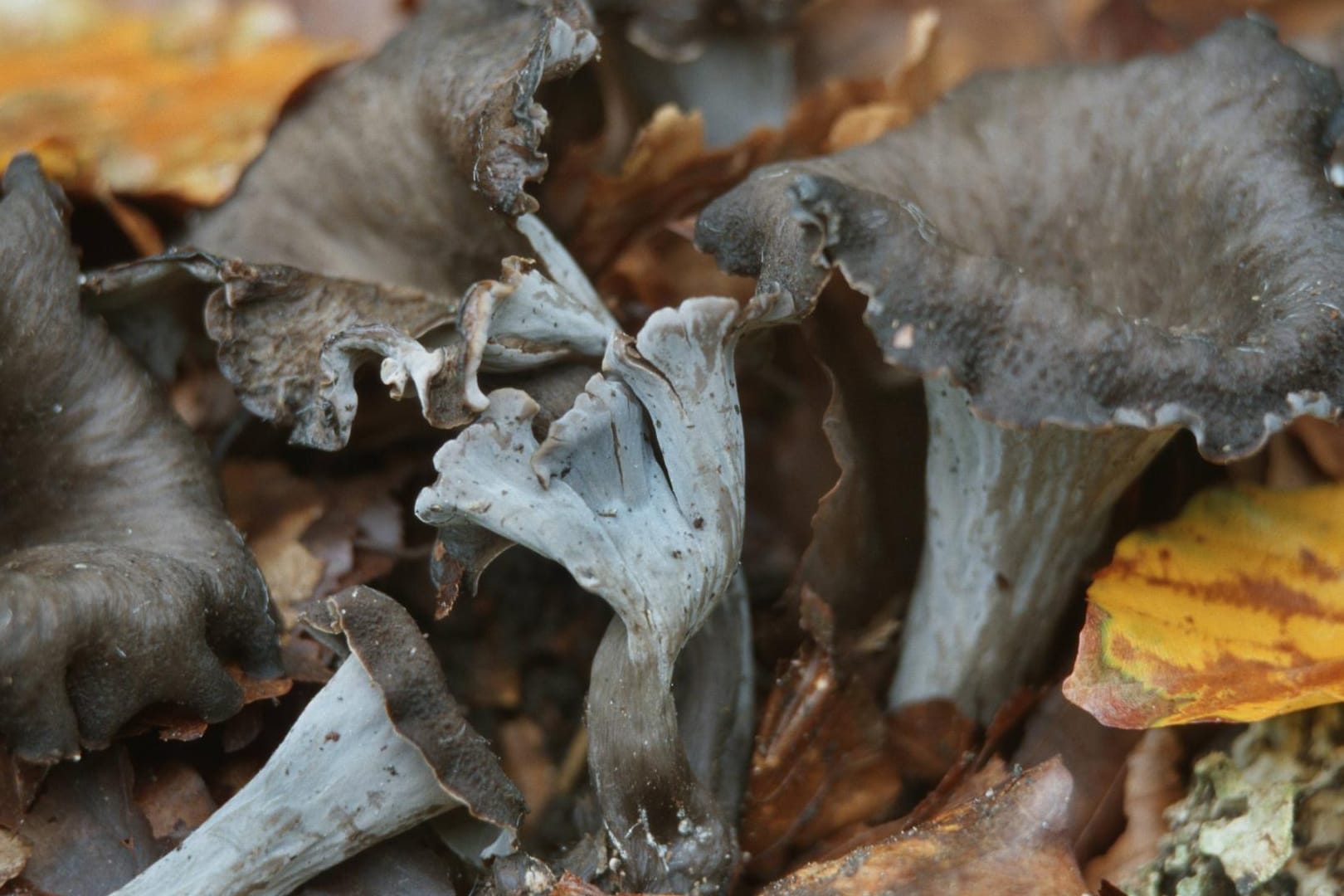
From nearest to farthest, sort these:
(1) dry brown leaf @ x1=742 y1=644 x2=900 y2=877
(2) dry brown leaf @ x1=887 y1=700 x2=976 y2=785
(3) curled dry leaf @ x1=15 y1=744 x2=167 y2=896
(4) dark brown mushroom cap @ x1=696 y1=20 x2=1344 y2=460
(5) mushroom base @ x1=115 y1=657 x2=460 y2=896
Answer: (4) dark brown mushroom cap @ x1=696 y1=20 x2=1344 y2=460 → (5) mushroom base @ x1=115 y1=657 x2=460 y2=896 → (3) curled dry leaf @ x1=15 y1=744 x2=167 y2=896 → (1) dry brown leaf @ x1=742 y1=644 x2=900 y2=877 → (2) dry brown leaf @ x1=887 y1=700 x2=976 y2=785

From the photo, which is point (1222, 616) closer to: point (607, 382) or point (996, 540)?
point (996, 540)

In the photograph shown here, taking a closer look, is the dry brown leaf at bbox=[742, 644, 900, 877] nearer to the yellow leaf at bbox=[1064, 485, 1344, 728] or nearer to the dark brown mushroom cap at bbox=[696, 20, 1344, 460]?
the yellow leaf at bbox=[1064, 485, 1344, 728]

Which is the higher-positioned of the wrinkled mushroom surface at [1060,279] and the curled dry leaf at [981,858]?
the wrinkled mushroom surface at [1060,279]

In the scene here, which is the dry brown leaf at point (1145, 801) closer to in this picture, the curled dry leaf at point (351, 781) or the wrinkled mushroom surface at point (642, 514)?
the wrinkled mushroom surface at point (642, 514)

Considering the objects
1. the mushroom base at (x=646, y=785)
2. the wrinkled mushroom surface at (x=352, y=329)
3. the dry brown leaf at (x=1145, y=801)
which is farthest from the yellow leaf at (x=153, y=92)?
the dry brown leaf at (x=1145, y=801)

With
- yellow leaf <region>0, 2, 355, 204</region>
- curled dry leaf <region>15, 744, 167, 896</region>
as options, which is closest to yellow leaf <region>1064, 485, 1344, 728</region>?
curled dry leaf <region>15, 744, 167, 896</region>

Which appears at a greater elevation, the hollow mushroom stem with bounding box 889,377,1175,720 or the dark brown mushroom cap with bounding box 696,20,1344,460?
the dark brown mushroom cap with bounding box 696,20,1344,460

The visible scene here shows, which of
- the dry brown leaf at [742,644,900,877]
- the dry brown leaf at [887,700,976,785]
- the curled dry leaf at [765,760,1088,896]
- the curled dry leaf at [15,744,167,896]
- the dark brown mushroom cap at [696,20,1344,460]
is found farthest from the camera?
the dry brown leaf at [887,700,976,785]
